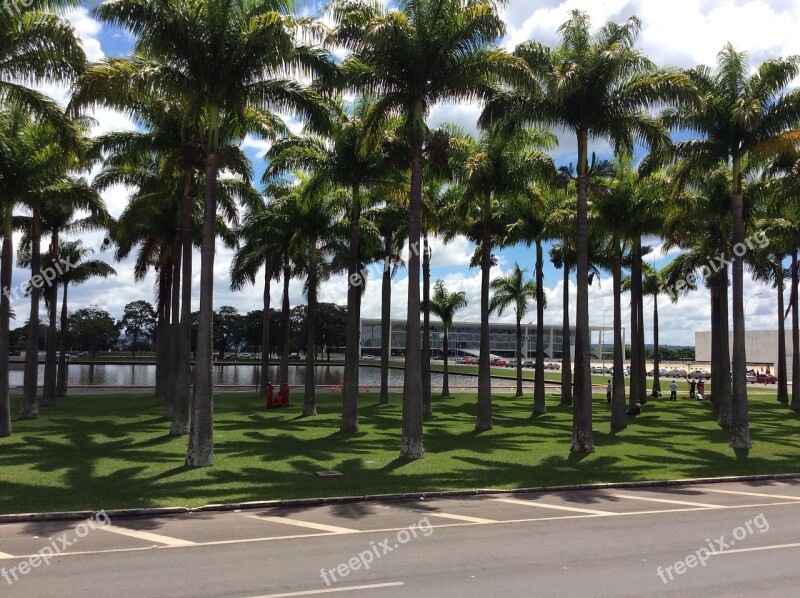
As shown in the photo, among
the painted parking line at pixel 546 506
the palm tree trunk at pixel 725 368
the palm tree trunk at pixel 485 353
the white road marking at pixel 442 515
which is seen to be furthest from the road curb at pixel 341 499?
the palm tree trunk at pixel 725 368

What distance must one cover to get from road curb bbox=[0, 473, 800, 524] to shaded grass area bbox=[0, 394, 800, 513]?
0.37m

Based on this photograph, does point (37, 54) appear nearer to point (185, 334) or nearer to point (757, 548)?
point (185, 334)

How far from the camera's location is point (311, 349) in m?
29.2

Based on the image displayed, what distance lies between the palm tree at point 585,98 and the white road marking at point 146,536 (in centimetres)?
1276

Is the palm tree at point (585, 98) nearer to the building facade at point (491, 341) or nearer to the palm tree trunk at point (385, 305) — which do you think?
the palm tree trunk at point (385, 305)

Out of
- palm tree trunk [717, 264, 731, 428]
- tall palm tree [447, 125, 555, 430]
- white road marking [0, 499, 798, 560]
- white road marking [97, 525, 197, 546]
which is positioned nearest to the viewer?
white road marking [0, 499, 798, 560]

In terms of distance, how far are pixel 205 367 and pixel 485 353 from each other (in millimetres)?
12196

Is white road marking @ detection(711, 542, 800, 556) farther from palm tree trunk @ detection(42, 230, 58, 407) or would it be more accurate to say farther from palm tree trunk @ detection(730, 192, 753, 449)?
palm tree trunk @ detection(42, 230, 58, 407)

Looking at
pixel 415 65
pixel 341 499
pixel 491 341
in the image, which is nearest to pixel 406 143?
pixel 415 65

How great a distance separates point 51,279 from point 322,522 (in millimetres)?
26267

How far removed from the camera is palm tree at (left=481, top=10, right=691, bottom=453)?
19688 mm

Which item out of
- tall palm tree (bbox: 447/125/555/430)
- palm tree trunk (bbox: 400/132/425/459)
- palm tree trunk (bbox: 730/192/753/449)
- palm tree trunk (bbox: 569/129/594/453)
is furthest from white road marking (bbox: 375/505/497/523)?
palm tree trunk (bbox: 730/192/753/449)

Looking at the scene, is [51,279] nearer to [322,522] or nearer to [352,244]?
[352,244]

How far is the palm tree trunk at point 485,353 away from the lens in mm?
24641
